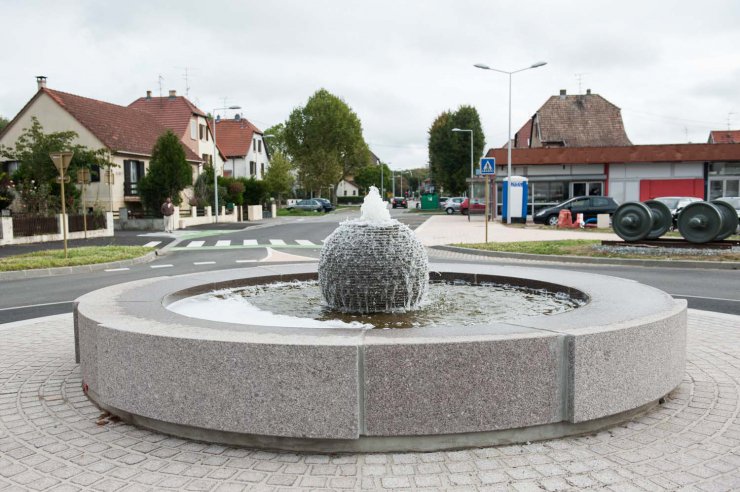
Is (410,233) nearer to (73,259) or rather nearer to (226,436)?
(226,436)

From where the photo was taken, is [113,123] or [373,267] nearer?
[373,267]

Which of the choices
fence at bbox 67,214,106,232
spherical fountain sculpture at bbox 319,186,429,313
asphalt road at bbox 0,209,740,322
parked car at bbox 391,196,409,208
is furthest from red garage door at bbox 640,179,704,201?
parked car at bbox 391,196,409,208

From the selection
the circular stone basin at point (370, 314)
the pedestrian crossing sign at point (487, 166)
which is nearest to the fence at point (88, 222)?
the pedestrian crossing sign at point (487, 166)

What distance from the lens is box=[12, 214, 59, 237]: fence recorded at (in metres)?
24.4

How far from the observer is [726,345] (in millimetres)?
6898

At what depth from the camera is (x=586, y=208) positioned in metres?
32.4

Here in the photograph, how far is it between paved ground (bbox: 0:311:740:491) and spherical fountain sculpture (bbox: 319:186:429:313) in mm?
2120

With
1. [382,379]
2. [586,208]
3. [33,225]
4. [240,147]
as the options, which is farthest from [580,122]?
[382,379]

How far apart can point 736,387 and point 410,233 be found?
126 inches

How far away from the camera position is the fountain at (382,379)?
3.87m

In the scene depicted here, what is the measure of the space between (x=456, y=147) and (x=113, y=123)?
1558 inches

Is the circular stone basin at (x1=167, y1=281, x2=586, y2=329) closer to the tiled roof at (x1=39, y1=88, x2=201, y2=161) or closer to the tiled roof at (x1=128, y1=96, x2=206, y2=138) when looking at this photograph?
the tiled roof at (x1=39, y1=88, x2=201, y2=161)

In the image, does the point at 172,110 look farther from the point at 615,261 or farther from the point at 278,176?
the point at 615,261

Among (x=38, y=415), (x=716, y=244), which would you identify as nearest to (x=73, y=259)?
(x=38, y=415)
